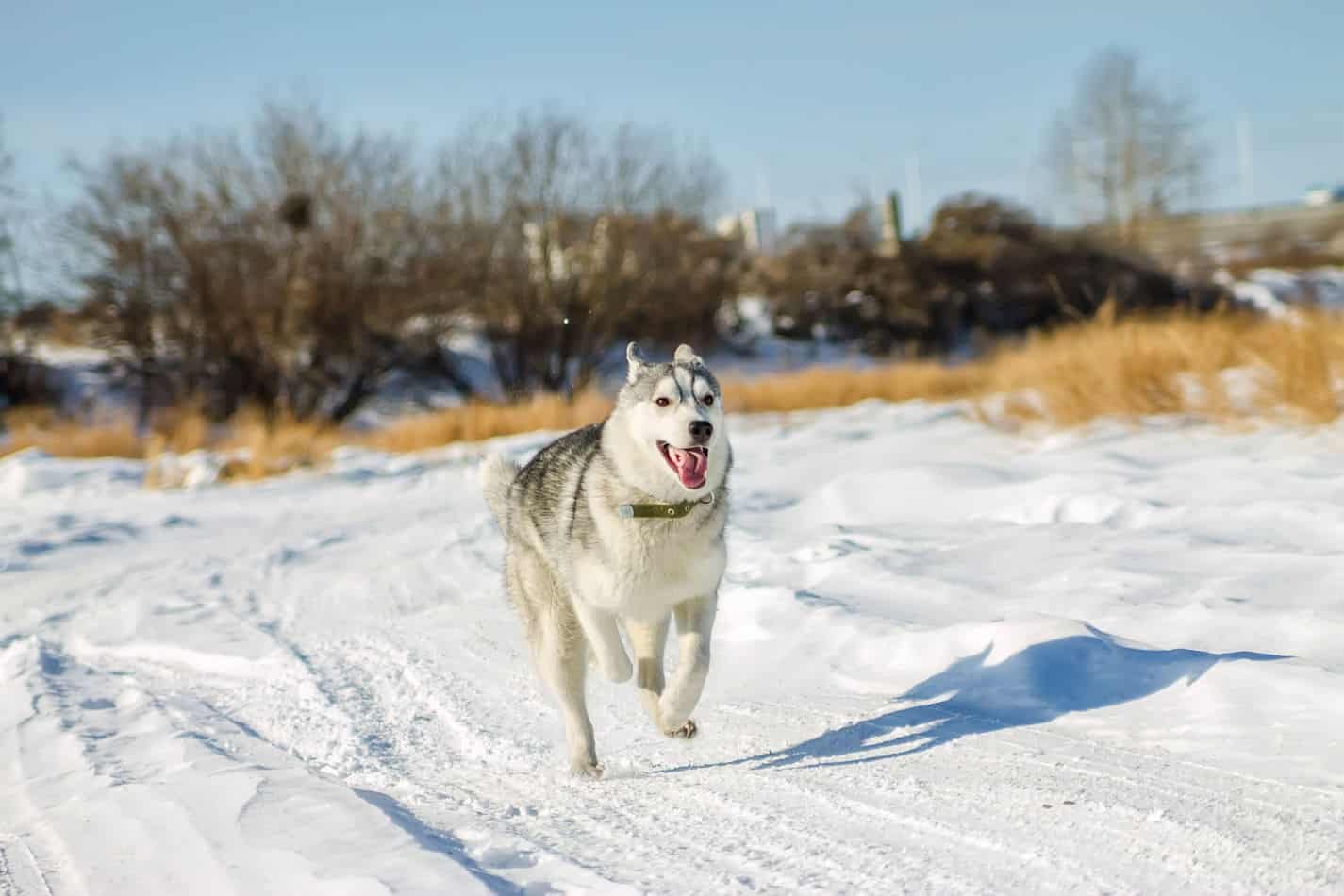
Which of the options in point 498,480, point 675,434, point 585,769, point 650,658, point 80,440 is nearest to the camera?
point 675,434

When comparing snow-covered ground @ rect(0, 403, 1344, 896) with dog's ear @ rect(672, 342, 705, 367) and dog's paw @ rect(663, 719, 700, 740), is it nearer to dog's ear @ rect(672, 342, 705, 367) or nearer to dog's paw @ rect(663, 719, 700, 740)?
dog's paw @ rect(663, 719, 700, 740)

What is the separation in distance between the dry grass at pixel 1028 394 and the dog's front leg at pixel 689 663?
19.5ft

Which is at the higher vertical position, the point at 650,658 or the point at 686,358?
the point at 686,358

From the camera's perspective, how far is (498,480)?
17.7 ft

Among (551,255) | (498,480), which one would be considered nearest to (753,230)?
(551,255)

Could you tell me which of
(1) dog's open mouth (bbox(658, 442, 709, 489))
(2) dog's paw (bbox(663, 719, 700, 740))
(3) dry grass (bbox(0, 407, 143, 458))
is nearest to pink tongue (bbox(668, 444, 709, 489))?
(1) dog's open mouth (bbox(658, 442, 709, 489))

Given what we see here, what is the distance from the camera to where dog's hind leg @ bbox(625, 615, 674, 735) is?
15.2ft

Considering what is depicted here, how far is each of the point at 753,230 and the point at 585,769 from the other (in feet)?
101

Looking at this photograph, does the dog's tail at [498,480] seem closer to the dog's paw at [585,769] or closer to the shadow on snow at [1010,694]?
the dog's paw at [585,769]

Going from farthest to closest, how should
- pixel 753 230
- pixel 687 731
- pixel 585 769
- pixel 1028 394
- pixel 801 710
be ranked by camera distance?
pixel 753 230
pixel 1028 394
pixel 801 710
pixel 687 731
pixel 585 769

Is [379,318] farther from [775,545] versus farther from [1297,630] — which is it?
[1297,630]

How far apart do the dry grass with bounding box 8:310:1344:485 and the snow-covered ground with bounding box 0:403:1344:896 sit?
604 mm

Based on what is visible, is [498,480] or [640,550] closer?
[640,550]

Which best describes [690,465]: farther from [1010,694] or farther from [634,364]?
[1010,694]
